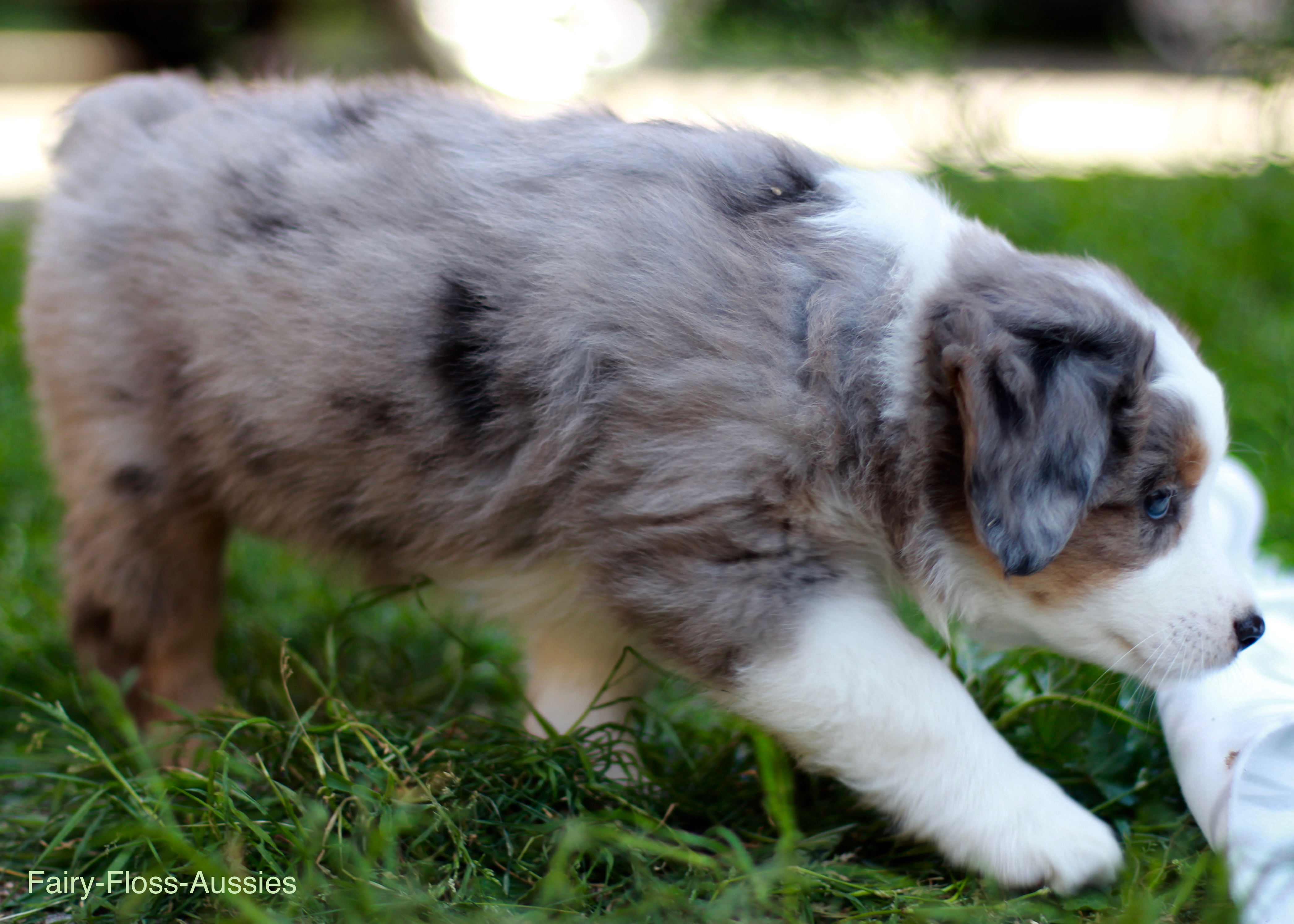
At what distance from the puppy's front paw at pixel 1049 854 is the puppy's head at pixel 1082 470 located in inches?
14.2

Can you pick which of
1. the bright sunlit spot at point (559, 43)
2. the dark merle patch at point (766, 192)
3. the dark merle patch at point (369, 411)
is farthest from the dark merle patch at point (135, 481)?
the bright sunlit spot at point (559, 43)

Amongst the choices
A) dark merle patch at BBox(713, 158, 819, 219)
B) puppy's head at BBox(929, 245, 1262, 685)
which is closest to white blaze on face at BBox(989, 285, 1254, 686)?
puppy's head at BBox(929, 245, 1262, 685)

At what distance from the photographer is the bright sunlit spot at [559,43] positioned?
20.8 ft

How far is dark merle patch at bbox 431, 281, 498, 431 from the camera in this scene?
92.8 inches

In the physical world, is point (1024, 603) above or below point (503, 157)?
below

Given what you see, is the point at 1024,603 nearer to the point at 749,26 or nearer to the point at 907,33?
the point at 907,33

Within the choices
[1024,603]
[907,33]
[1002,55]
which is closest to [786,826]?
[1024,603]

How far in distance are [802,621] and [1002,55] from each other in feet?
36.3

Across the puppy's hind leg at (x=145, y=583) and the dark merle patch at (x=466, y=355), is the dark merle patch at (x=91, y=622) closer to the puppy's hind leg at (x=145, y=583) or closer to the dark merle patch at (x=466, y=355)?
the puppy's hind leg at (x=145, y=583)

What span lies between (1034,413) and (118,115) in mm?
2403

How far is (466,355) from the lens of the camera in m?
2.37

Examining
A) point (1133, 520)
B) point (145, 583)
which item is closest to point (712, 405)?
point (1133, 520)

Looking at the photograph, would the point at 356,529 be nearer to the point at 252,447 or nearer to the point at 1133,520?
the point at 252,447

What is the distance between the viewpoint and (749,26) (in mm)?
6523
